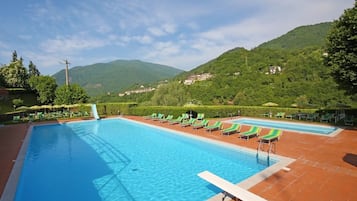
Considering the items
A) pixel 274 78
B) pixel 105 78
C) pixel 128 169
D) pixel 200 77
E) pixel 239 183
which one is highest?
pixel 105 78

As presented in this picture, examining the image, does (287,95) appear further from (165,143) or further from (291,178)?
(291,178)

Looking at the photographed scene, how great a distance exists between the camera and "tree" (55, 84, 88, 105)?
29.9 meters

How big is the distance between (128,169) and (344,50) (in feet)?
34.7

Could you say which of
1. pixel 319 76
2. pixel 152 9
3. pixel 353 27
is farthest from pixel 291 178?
pixel 319 76

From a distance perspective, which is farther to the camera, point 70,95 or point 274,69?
point 274,69

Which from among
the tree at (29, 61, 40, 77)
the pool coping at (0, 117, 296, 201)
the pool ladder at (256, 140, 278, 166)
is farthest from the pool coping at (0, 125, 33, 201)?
the tree at (29, 61, 40, 77)

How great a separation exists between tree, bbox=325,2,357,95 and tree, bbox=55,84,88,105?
98.7 ft

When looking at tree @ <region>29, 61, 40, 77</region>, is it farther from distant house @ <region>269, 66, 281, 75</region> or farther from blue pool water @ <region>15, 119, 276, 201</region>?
distant house @ <region>269, 66, 281, 75</region>

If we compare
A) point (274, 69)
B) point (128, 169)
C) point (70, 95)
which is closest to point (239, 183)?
point (128, 169)

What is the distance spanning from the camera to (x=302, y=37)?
4072 centimetres

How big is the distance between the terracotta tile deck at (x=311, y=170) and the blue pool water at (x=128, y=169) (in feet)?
2.79

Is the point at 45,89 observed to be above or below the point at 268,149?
above

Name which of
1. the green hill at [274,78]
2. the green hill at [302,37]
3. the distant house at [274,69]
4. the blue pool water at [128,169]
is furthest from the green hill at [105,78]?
the blue pool water at [128,169]

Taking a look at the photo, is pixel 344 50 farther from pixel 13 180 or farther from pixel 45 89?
pixel 45 89
